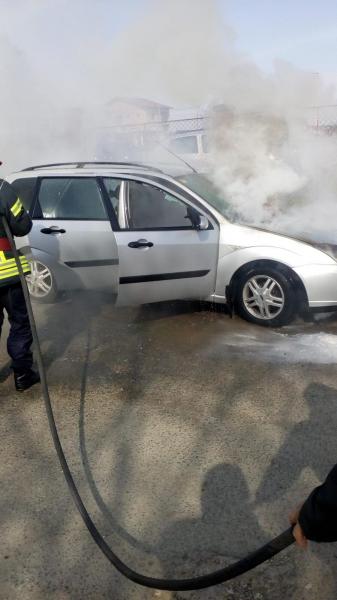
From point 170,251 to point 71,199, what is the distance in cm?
131

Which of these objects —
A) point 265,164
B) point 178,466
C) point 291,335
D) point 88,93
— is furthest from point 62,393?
point 88,93

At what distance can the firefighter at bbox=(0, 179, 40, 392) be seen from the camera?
370 centimetres

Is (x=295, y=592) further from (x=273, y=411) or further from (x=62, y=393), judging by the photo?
(x=62, y=393)

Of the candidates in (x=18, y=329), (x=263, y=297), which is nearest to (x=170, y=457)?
(x=18, y=329)

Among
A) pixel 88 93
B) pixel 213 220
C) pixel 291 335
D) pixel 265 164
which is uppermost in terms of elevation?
pixel 88 93

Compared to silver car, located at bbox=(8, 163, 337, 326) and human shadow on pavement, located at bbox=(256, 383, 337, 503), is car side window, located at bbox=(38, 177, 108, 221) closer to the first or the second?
silver car, located at bbox=(8, 163, 337, 326)

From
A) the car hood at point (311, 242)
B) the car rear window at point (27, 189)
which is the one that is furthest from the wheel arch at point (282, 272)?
the car rear window at point (27, 189)

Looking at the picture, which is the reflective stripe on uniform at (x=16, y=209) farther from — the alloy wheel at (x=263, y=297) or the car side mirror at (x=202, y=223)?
the alloy wheel at (x=263, y=297)

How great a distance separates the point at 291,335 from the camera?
16.4 ft

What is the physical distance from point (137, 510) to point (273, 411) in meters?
1.31

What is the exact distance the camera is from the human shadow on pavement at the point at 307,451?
286 centimetres

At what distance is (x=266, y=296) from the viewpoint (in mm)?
5141

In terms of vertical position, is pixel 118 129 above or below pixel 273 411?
above

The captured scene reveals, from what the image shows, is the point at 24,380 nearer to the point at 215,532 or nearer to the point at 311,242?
the point at 215,532
